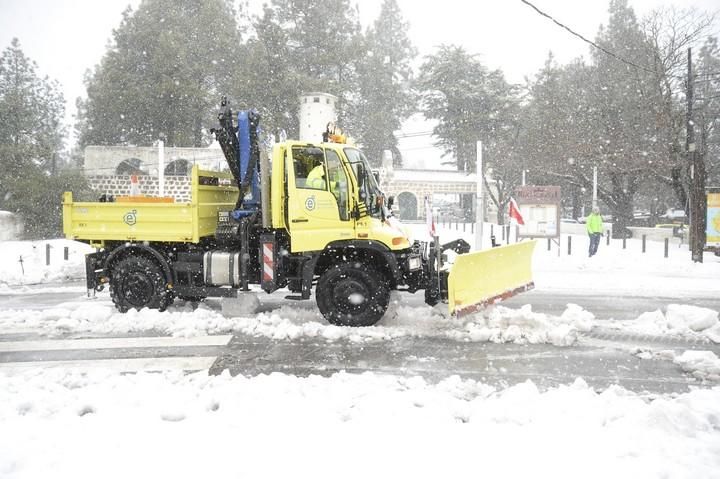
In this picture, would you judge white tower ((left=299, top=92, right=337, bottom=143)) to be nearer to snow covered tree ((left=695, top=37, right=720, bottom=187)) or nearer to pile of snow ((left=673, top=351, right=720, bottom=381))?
snow covered tree ((left=695, top=37, right=720, bottom=187))

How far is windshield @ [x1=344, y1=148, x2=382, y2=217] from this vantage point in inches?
296

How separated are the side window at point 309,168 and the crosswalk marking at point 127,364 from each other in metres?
2.77

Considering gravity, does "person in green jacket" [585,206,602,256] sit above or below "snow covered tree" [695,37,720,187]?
below

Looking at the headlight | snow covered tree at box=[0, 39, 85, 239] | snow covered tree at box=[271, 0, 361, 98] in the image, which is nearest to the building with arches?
snow covered tree at box=[271, 0, 361, 98]

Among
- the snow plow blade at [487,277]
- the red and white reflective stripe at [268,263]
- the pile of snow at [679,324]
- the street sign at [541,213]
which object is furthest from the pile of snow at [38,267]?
the street sign at [541,213]

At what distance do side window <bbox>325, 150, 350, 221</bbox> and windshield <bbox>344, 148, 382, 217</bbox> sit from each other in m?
0.19

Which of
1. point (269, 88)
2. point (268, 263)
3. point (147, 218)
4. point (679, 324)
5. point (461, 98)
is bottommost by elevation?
point (679, 324)

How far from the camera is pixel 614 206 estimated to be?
96.1 ft

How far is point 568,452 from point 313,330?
4194 millimetres

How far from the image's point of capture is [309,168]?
761 centimetres

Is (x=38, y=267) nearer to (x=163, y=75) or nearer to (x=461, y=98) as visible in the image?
(x=163, y=75)

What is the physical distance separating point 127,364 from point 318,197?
3286 mm

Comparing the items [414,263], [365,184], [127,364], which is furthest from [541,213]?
[127,364]

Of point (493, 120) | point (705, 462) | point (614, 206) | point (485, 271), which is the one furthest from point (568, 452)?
point (493, 120)
